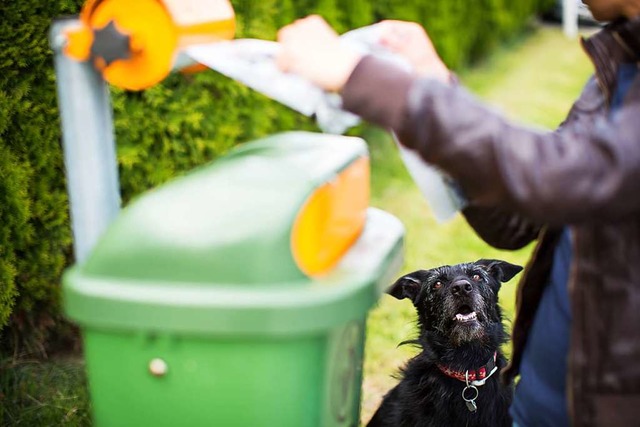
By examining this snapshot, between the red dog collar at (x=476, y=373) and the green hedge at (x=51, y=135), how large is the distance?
5.11 feet

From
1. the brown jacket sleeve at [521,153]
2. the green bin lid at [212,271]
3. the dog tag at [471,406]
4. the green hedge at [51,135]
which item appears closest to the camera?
the brown jacket sleeve at [521,153]

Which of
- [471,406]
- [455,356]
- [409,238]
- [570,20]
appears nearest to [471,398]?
[471,406]

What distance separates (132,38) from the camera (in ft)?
4.87

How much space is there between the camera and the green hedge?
114 inches

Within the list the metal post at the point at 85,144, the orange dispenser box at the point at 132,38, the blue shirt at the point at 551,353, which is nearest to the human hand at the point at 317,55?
the orange dispenser box at the point at 132,38

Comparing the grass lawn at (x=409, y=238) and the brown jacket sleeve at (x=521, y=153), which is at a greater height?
the brown jacket sleeve at (x=521, y=153)

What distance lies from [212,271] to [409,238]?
395 centimetres

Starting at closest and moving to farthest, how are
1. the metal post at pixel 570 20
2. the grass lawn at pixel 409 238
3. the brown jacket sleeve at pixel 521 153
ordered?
the brown jacket sleeve at pixel 521 153
the grass lawn at pixel 409 238
the metal post at pixel 570 20

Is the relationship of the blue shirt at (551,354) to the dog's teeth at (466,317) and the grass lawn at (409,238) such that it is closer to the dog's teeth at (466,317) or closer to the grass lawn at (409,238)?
the dog's teeth at (466,317)

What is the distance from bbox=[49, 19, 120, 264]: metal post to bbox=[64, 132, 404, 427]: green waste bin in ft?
0.50

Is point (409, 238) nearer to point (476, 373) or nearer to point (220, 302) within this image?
point (476, 373)

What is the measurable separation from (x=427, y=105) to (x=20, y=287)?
236cm

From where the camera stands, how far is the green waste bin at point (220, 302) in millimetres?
1385

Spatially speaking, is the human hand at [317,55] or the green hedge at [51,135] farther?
A: the green hedge at [51,135]
